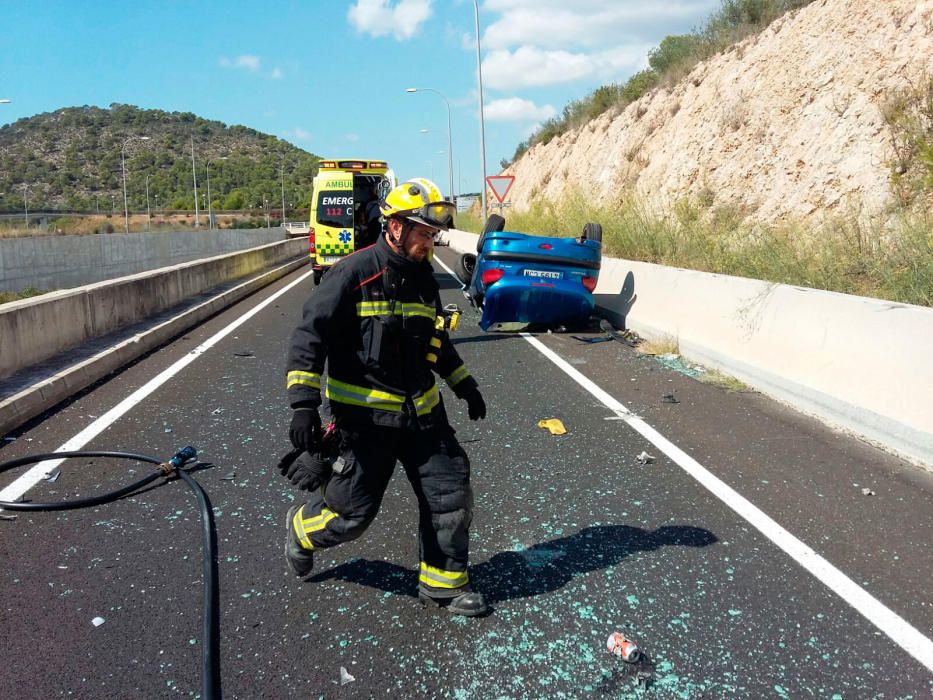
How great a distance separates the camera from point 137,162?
141 meters

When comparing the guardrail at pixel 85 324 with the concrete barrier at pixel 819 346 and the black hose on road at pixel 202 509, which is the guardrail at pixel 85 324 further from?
the concrete barrier at pixel 819 346

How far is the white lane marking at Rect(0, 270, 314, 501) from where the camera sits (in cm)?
515

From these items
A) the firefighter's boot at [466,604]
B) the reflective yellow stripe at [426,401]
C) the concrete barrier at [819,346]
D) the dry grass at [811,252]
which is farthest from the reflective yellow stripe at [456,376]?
the dry grass at [811,252]

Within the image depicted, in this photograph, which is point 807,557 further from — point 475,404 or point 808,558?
point 475,404

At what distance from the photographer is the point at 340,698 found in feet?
9.57

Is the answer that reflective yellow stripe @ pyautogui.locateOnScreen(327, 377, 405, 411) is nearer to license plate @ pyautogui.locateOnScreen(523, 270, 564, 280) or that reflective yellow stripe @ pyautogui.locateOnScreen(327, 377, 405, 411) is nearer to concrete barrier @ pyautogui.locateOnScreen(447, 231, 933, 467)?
concrete barrier @ pyautogui.locateOnScreen(447, 231, 933, 467)

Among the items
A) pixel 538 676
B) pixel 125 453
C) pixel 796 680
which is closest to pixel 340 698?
pixel 538 676

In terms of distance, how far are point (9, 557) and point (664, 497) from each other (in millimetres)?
3518

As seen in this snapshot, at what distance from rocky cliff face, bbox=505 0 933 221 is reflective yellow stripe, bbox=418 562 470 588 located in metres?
12.6

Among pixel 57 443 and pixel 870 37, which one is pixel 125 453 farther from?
pixel 870 37

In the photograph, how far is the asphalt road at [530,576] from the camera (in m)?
3.07

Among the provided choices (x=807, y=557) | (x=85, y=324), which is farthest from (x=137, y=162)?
(x=807, y=557)

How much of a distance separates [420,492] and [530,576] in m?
0.73

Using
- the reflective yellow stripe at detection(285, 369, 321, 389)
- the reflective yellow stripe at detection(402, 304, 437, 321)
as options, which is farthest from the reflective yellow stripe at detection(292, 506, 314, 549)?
the reflective yellow stripe at detection(402, 304, 437, 321)
